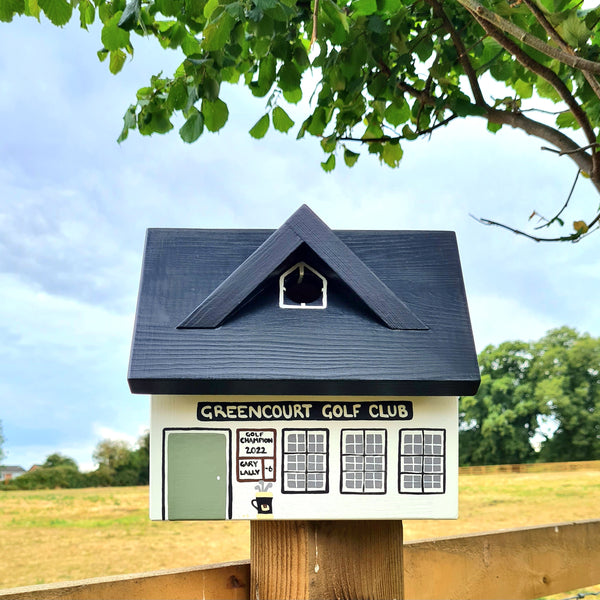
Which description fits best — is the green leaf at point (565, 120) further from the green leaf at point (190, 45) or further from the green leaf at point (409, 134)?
the green leaf at point (190, 45)

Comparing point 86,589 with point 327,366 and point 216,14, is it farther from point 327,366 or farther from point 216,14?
point 216,14

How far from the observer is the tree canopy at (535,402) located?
1319 centimetres

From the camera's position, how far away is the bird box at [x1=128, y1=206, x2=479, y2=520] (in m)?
1.65

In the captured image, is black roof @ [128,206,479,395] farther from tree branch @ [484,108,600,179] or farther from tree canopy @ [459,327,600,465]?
tree canopy @ [459,327,600,465]

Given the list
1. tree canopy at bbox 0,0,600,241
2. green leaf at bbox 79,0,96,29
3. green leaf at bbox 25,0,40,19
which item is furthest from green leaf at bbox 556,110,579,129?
green leaf at bbox 25,0,40,19

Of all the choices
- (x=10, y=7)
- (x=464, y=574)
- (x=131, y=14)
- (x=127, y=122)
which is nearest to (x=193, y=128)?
(x=131, y=14)

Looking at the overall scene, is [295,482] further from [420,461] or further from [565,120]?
[565,120]

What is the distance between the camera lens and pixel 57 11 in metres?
1.69

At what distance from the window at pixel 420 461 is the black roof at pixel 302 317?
16 centimetres

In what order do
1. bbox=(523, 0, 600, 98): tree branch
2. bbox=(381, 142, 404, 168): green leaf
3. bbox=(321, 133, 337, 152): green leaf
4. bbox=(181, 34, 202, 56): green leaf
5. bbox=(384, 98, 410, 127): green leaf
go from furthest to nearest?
bbox=(381, 142, 404, 168): green leaf, bbox=(384, 98, 410, 127): green leaf, bbox=(321, 133, 337, 152): green leaf, bbox=(181, 34, 202, 56): green leaf, bbox=(523, 0, 600, 98): tree branch

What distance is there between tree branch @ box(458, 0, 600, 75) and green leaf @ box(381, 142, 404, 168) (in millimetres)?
1001

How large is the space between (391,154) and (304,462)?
4.87 ft

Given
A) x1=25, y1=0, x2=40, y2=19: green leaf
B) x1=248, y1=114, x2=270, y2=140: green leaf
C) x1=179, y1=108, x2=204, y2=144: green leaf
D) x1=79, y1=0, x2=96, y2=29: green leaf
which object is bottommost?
x1=179, y1=108, x2=204, y2=144: green leaf

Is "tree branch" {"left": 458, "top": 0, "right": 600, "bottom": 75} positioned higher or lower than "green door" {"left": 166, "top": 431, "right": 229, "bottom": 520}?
higher
